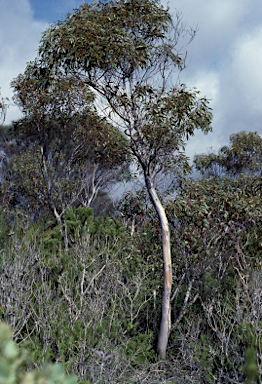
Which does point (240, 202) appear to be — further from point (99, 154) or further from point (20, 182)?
point (20, 182)

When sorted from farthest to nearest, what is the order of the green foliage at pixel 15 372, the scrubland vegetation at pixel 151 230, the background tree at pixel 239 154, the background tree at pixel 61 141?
the background tree at pixel 239 154
the background tree at pixel 61 141
the scrubland vegetation at pixel 151 230
the green foliage at pixel 15 372

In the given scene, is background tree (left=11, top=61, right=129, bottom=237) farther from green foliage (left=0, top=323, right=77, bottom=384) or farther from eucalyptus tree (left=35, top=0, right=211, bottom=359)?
green foliage (left=0, top=323, right=77, bottom=384)

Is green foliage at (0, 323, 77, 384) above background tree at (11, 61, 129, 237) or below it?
below

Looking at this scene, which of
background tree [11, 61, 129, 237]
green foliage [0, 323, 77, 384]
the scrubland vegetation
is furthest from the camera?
background tree [11, 61, 129, 237]

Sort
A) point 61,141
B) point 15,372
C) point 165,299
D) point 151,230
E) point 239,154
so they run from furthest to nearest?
point 239,154
point 61,141
point 151,230
point 165,299
point 15,372

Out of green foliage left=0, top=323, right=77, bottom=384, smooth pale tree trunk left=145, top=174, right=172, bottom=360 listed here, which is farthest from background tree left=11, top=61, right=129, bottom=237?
green foliage left=0, top=323, right=77, bottom=384

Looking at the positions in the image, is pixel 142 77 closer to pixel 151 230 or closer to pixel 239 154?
pixel 151 230

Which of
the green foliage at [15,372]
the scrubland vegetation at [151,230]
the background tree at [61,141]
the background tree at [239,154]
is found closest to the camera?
the green foliage at [15,372]

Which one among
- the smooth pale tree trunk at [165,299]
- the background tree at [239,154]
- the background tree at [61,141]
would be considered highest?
the background tree at [239,154]

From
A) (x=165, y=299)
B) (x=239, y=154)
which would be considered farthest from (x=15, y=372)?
(x=239, y=154)

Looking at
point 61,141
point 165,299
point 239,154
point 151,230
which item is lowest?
point 165,299

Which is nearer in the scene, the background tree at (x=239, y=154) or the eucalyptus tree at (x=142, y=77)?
the eucalyptus tree at (x=142, y=77)

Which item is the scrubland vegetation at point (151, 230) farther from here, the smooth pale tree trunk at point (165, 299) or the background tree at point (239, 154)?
the background tree at point (239, 154)

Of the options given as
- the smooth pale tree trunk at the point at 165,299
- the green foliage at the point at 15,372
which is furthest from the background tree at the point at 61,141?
the green foliage at the point at 15,372
